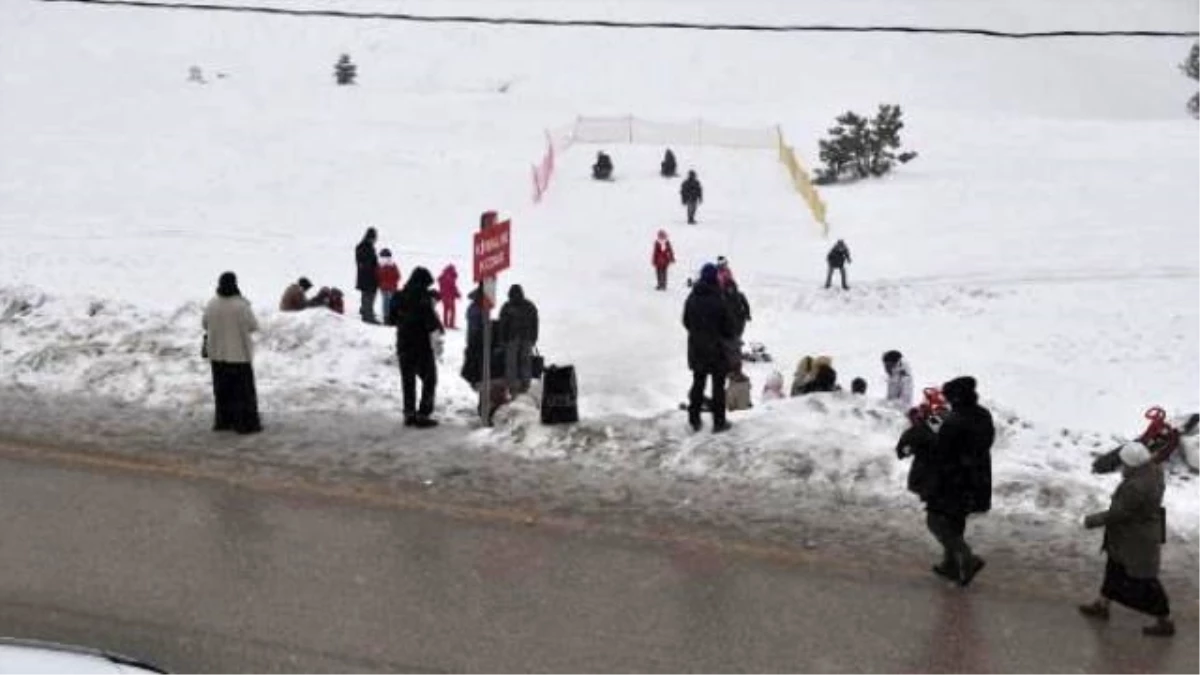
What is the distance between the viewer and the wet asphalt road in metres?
7.15

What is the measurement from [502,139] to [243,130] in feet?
31.0

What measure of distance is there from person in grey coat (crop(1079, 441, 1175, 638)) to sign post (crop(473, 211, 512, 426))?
5326mm

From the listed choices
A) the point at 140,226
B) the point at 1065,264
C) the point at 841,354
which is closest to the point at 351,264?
the point at 140,226

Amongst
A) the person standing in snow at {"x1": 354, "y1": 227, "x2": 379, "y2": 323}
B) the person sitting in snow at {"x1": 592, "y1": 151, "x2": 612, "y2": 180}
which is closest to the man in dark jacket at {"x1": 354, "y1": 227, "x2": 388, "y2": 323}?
the person standing in snow at {"x1": 354, "y1": 227, "x2": 379, "y2": 323}

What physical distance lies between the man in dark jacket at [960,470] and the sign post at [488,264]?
4369mm

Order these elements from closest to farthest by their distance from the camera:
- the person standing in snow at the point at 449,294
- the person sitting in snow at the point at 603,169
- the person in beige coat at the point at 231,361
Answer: the person in beige coat at the point at 231,361, the person standing in snow at the point at 449,294, the person sitting in snow at the point at 603,169

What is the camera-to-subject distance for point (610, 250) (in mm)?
33719

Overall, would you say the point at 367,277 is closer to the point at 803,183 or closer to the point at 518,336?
the point at 518,336

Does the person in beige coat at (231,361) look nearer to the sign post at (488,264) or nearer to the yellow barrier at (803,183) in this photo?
the sign post at (488,264)

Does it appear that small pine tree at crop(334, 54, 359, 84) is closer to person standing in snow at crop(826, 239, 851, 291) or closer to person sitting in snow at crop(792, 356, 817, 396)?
person standing in snow at crop(826, 239, 851, 291)

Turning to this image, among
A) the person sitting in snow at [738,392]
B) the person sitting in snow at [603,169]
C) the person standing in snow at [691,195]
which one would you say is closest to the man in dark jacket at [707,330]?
the person sitting in snow at [738,392]

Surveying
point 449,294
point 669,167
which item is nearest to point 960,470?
point 449,294

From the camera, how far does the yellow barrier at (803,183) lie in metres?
37.8

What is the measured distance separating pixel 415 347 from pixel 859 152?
3500 cm
